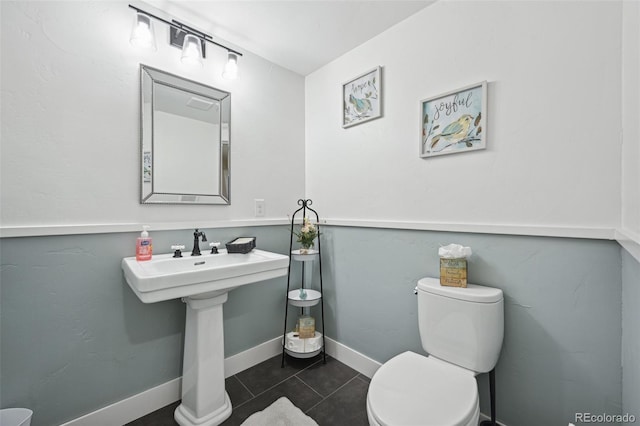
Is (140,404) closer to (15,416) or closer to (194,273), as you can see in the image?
(15,416)

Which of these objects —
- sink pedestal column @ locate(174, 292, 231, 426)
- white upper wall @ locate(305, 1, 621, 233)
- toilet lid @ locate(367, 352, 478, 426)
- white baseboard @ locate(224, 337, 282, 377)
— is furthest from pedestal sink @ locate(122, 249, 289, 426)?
white upper wall @ locate(305, 1, 621, 233)

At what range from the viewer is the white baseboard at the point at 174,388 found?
1340 millimetres

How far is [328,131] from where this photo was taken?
2.05 meters

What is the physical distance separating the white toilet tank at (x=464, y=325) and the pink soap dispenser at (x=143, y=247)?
57.5 inches

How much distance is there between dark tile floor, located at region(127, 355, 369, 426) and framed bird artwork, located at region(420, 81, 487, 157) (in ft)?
4.91

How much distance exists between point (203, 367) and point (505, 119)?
196 centimetres

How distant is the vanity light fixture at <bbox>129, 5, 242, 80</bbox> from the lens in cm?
138

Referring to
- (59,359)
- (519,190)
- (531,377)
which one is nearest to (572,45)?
(519,190)

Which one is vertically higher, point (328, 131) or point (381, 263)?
point (328, 131)

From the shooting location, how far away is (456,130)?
4.58 feet

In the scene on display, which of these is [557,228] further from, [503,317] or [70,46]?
[70,46]

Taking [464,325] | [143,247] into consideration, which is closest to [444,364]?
[464,325]

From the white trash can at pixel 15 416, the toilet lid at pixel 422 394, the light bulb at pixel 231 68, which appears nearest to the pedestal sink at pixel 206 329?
the white trash can at pixel 15 416

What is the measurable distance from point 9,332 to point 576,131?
2554 millimetres
